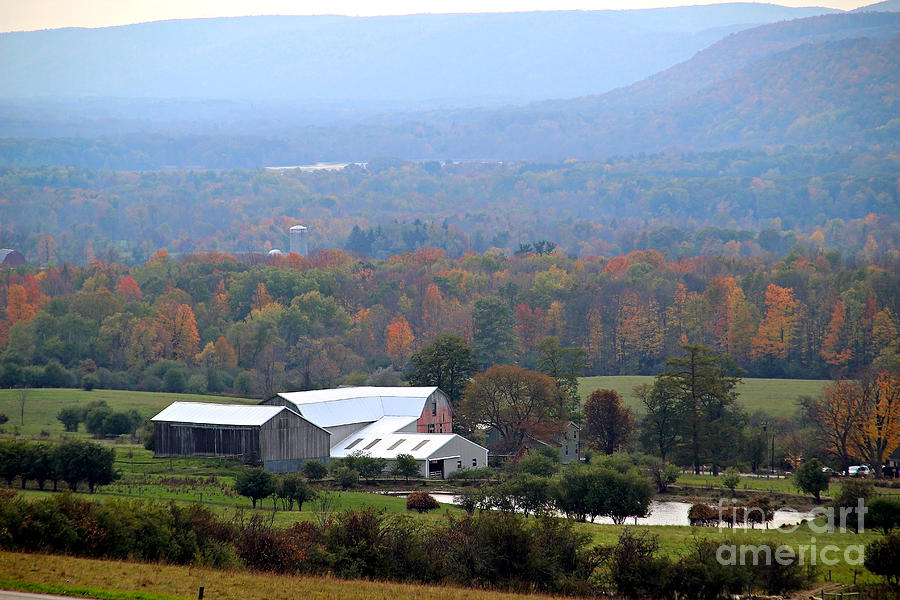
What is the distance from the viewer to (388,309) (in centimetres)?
12256

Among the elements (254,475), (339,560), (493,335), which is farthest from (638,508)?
(493,335)

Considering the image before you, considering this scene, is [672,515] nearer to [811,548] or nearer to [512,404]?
[811,548]

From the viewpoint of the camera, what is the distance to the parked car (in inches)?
2353

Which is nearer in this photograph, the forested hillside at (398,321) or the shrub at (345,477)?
the shrub at (345,477)

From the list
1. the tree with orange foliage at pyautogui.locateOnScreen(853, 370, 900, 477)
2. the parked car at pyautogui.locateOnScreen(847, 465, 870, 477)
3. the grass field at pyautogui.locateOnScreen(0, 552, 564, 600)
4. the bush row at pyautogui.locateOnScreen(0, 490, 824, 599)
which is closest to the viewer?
the grass field at pyautogui.locateOnScreen(0, 552, 564, 600)

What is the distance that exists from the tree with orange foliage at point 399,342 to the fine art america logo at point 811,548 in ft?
197

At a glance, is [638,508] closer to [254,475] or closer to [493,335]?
[254,475]

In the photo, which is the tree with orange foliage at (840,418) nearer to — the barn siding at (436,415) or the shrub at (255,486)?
the barn siding at (436,415)

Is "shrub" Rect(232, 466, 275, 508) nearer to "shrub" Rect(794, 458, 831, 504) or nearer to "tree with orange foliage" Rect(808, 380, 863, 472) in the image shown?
"shrub" Rect(794, 458, 831, 504)

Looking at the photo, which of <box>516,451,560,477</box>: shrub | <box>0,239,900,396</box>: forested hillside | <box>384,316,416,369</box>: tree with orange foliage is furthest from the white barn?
<box>384,316,416,369</box>: tree with orange foliage

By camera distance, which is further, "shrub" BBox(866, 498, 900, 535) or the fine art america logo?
"shrub" BBox(866, 498, 900, 535)

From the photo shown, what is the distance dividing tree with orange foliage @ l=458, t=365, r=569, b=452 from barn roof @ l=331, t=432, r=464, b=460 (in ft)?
20.5

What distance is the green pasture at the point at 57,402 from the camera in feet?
216

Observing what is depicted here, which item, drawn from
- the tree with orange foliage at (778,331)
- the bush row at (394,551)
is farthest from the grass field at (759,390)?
the bush row at (394,551)
